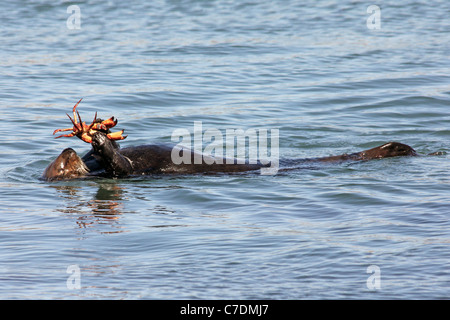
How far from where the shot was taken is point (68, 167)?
744 centimetres

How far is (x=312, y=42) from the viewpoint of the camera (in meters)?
17.0

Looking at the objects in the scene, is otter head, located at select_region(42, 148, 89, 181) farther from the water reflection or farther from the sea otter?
the water reflection

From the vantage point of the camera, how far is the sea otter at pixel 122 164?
A: 721cm

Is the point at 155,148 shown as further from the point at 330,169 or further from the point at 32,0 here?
the point at 32,0

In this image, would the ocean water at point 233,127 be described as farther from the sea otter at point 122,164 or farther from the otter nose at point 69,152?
the otter nose at point 69,152

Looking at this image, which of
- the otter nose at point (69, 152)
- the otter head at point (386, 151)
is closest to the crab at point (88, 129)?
the otter nose at point (69, 152)

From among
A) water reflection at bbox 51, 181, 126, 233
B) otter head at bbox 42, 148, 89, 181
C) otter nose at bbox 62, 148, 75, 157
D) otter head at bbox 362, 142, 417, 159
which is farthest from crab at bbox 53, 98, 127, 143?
otter head at bbox 362, 142, 417, 159

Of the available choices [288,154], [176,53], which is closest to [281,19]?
[176,53]

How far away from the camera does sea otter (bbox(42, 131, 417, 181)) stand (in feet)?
23.6

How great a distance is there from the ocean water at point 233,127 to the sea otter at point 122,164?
0.11 meters

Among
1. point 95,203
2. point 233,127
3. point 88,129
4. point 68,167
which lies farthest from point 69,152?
point 233,127

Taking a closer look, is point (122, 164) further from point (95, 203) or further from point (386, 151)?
point (386, 151)

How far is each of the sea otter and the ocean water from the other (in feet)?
0.36

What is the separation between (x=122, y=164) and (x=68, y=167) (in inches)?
23.1
